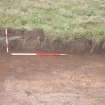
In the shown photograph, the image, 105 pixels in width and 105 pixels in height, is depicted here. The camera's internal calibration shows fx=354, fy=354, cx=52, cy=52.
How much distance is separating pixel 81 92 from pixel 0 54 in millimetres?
1987

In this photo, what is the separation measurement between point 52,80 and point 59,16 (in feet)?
7.28

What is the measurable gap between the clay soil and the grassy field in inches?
25.5


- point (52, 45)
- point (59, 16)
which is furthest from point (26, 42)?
point (59, 16)

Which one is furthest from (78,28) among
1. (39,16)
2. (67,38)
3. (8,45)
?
(8,45)

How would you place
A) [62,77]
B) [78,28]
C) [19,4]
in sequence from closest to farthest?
1. [62,77]
2. [78,28]
3. [19,4]

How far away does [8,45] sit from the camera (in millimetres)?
6922

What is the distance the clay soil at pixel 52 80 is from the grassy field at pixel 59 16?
65 cm

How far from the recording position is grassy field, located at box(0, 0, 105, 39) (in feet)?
23.4

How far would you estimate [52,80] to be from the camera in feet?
19.4

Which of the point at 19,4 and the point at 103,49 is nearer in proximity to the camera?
the point at 103,49

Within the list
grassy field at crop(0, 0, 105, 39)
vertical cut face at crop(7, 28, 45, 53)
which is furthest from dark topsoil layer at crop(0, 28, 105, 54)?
grassy field at crop(0, 0, 105, 39)

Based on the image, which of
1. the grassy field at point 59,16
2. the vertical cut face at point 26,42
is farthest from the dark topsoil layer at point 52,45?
the grassy field at point 59,16

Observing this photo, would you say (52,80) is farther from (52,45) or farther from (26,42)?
(26,42)

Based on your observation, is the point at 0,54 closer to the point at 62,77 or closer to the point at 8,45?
the point at 8,45
